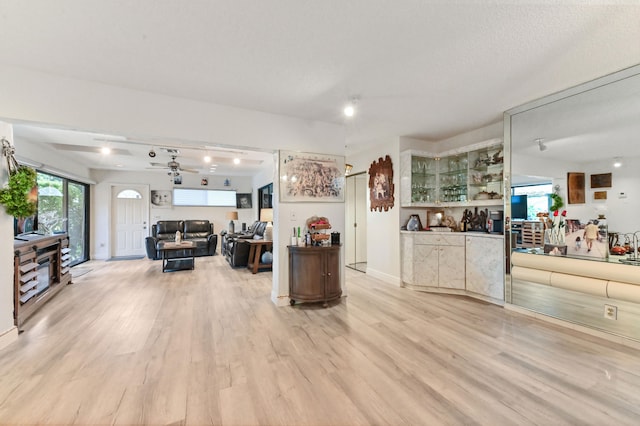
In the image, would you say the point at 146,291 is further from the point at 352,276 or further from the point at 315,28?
the point at 315,28

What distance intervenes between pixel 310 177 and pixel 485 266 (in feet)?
8.91

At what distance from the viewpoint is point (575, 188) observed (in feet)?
9.30

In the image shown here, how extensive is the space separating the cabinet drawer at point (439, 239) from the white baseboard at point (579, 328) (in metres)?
1.00

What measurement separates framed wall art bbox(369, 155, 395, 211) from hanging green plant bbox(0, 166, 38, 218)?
15.0 ft

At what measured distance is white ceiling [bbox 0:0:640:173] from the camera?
68.1 inches

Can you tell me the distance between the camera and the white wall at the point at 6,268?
8.00 ft

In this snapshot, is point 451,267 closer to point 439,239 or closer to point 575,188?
point 439,239

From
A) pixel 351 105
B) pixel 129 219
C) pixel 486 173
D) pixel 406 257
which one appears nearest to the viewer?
pixel 351 105

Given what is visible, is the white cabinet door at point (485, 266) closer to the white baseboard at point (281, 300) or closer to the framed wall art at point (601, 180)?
the framed wall art at point (601, 180)

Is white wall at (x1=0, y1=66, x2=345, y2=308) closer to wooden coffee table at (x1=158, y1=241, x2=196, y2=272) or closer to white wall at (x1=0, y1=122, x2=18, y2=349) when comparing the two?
white wall at (x1=0, y1=122, x2=18, y2=349)

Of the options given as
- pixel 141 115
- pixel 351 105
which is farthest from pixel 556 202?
pixel 141 115

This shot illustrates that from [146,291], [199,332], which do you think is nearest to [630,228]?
[199,332]

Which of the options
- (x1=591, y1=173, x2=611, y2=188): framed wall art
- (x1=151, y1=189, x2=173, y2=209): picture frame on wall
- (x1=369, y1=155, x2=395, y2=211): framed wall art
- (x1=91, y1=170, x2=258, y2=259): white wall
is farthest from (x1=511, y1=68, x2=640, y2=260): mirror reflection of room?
(x1=151, y1=189, x2=173, y2=209): picture frame on wall

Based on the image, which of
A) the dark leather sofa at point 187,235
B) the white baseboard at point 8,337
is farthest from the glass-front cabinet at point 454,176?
the dark leather sofa at point 187,235
